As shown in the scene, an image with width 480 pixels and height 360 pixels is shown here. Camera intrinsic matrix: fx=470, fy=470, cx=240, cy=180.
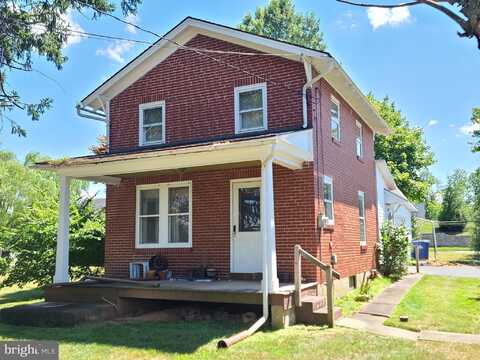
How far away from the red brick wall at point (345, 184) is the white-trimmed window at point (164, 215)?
10.9 ft

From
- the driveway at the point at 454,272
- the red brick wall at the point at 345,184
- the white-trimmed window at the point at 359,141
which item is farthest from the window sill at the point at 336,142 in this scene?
the driveway at the point at 454,272

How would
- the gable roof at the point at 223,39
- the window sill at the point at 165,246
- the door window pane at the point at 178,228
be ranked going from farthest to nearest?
the door window pane at the point at 178,228, the window sill at the point at 165,246, the gable roof at the point at 223,39

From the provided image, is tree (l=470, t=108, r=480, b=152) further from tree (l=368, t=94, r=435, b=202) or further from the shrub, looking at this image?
the shrub

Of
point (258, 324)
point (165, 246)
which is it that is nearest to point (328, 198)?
point (165, 246)

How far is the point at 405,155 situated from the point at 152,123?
86.2ft

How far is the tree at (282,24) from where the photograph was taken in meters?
35.0

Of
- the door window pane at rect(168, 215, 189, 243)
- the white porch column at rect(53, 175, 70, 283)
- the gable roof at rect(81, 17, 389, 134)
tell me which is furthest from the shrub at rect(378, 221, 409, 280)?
the white porch column at rect(53, 175, 70, 283)

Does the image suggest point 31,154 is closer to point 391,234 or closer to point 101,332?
point 391,234

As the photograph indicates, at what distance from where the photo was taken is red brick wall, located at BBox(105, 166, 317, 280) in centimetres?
1018

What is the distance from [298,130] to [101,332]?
5.54 metres

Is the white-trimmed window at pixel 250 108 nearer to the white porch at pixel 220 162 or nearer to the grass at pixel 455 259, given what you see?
the white porch at pixel 220 162

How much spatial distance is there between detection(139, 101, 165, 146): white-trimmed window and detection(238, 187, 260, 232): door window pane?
2929 millimetres

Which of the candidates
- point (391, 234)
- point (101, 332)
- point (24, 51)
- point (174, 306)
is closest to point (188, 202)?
point (174, 306)

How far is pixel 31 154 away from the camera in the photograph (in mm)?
36562
